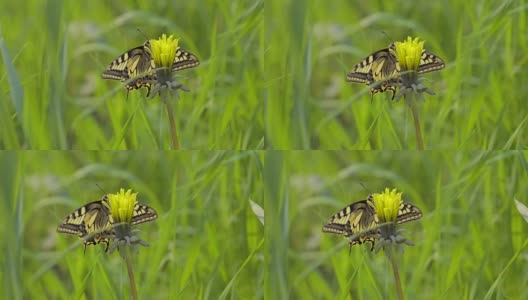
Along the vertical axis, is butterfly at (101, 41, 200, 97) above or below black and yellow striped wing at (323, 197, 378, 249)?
above

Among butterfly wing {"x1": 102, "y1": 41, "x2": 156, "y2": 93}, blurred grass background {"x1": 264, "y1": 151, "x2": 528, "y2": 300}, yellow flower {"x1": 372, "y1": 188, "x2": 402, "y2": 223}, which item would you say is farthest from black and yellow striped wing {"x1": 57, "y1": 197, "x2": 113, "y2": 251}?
yellow flower {"x1": 372, "y1": 188, "x2": 402, "y2": 223}

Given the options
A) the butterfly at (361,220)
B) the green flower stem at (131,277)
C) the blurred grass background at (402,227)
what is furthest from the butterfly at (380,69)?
the green flower stem at (131,277)

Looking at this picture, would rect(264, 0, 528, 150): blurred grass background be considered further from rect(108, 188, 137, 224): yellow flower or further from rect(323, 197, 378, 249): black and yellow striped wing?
rect(108, 188, 137, 224): yellow flower

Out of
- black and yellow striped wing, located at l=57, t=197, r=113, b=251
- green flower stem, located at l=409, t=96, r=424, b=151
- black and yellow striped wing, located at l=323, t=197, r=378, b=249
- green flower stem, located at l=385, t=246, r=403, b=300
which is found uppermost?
green flower stem, located at l=409, t=96, r=424, b=151

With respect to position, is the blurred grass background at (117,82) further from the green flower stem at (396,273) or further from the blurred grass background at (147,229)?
the green flower stem at (396,273)

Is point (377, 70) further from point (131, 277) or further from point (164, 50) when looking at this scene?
point (131, 277)

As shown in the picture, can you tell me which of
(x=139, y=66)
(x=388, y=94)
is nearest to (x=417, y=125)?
(x=388, y=94)

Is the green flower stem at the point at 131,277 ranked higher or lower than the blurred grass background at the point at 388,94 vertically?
lower
